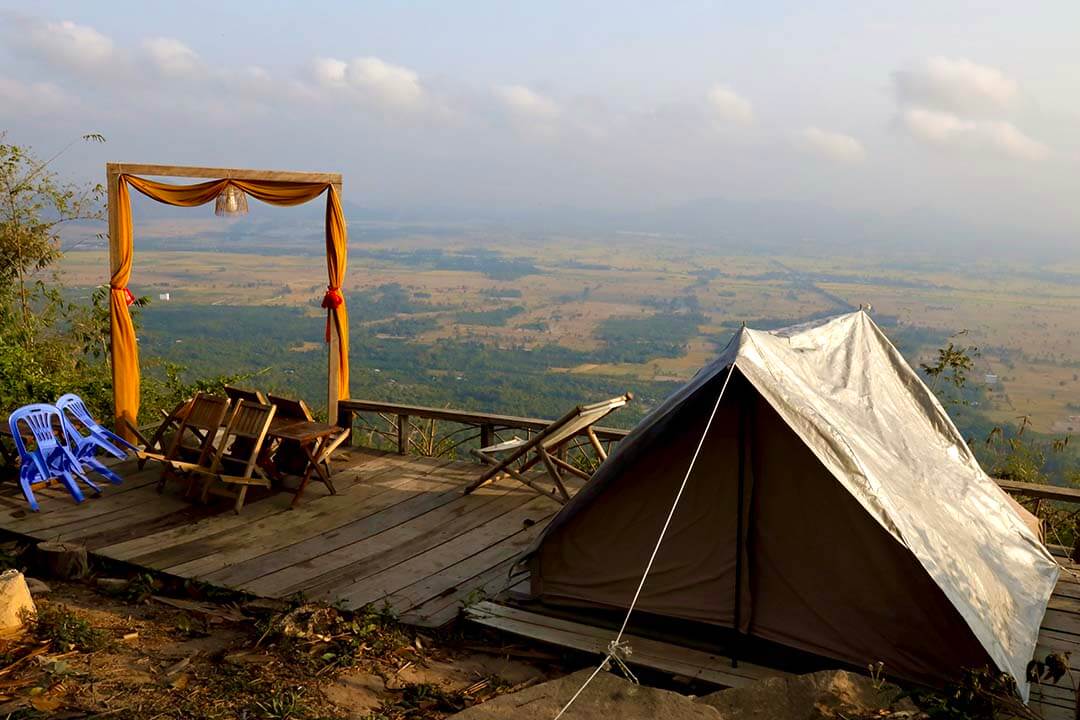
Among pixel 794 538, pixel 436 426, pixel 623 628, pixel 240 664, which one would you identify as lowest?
Answer: pixel 240 664

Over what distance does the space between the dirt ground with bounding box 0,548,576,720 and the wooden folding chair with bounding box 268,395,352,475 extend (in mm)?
2180

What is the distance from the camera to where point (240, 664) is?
13.1 feet

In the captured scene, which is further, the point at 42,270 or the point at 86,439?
the point at 42,270

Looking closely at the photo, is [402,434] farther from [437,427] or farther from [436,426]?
[437,427]

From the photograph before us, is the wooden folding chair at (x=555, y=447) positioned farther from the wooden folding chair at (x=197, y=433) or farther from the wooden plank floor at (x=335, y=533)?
the wooden folding chair at (x=197, y=433)

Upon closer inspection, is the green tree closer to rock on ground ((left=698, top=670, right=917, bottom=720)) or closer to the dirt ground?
the dirt ground

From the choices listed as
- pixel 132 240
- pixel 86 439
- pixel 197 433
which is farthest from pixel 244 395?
pixel 132 240

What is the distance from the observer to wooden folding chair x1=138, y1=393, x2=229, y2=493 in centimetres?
650

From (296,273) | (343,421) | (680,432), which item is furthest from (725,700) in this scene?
(296,273)

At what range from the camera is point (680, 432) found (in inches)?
165

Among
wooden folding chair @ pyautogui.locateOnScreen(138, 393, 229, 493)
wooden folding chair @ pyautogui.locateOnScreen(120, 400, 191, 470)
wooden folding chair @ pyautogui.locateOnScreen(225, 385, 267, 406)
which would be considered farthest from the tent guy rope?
wooden folding chair @ pyautogui.locateOnScreen(120, 400, 191, 470)

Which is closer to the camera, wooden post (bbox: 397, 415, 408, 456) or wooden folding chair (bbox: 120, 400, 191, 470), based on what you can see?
wooden folding chair (bbox: 120, 400, 191, 470)

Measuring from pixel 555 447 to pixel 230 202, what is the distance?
11.5ft

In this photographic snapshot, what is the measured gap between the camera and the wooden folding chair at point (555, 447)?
20.0ft
